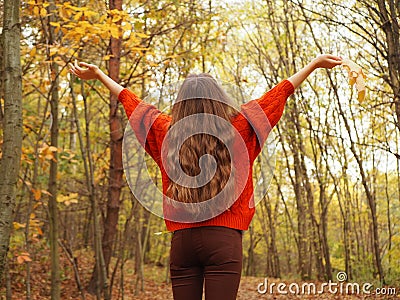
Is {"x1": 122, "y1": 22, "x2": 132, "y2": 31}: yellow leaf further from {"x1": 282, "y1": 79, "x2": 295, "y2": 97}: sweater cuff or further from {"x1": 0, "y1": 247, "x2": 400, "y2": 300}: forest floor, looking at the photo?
{"x1": 0, "y1": 247, "x2": 400, "y2": 300}: forest floor

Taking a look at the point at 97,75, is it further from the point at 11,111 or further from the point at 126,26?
the point at 126,26

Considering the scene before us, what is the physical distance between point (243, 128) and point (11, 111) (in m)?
1.61

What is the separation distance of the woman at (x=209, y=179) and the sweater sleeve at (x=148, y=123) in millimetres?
74

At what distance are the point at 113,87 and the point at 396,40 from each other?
11.2ft

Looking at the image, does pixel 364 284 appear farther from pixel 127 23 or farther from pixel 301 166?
pixel 127 23

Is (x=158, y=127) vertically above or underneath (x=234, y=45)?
underneath

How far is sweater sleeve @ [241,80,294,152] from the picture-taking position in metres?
2.30

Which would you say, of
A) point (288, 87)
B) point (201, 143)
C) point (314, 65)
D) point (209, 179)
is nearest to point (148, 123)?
point (201, 143)

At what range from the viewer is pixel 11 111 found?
3082 millimetres

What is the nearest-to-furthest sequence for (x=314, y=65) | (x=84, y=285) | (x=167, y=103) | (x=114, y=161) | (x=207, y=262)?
(x=207, y=262) < (x=314, y=65) < (x=167, y=103) < (x=114, y=161) < (x=84, y=285)

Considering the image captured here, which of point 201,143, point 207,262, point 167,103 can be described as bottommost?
point 207,262

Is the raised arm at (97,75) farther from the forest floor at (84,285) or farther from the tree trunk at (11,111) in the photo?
the forest floor at (84,285)

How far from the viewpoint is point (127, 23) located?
4699 millimetres

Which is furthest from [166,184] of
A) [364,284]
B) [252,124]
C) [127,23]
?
[364,284]
